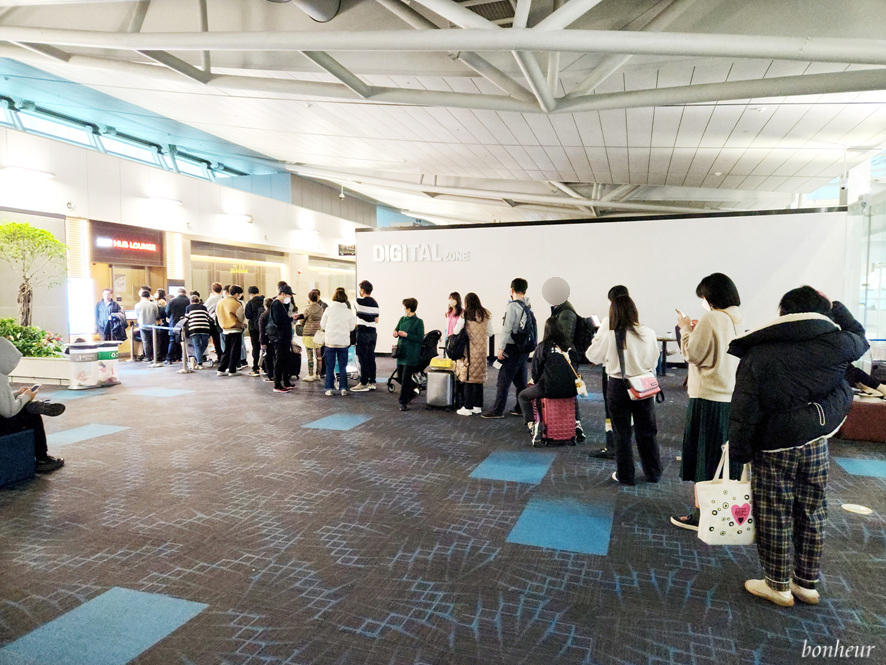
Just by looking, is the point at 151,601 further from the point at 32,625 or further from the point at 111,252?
the point at 111,252

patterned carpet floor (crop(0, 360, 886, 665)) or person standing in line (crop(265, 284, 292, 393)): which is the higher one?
person standing in line (crop(265, 284, 292, 393))

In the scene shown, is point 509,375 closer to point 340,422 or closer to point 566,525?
point 340,422

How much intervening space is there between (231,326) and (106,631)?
8.03 metres

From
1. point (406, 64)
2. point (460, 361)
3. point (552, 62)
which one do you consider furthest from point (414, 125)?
point (460, 361)

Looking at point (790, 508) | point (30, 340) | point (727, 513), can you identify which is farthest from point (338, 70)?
point (30, 340)

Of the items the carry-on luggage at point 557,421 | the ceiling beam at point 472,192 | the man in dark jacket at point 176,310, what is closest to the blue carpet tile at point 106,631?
the carry-on luggage at point 557,421

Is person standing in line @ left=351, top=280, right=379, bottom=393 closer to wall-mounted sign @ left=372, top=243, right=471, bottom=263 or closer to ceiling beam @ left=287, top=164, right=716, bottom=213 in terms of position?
wall-mounted sign @ left=372, top=243, right=471, bottom=263

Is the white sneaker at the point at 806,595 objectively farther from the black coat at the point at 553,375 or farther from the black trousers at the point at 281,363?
the black trousers at the point at 281,363

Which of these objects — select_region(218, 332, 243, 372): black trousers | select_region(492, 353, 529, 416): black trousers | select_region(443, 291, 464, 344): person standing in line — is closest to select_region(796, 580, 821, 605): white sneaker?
select_region(492, 353, 529, 416): black trousers

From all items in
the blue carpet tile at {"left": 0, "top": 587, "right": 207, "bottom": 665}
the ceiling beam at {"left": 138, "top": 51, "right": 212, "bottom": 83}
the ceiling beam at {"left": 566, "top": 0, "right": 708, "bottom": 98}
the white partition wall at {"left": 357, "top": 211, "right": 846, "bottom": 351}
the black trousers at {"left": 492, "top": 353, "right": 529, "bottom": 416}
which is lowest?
the blue carpet tile at {"left": 0, "top": 587, "right": 207, "bottom": 665}

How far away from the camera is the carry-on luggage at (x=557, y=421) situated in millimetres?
5426

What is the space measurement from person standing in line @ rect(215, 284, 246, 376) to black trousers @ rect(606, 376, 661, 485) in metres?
7.72

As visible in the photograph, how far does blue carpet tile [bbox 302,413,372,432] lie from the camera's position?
621 cm

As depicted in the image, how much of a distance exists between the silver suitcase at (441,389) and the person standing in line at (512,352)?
61 centimetres
